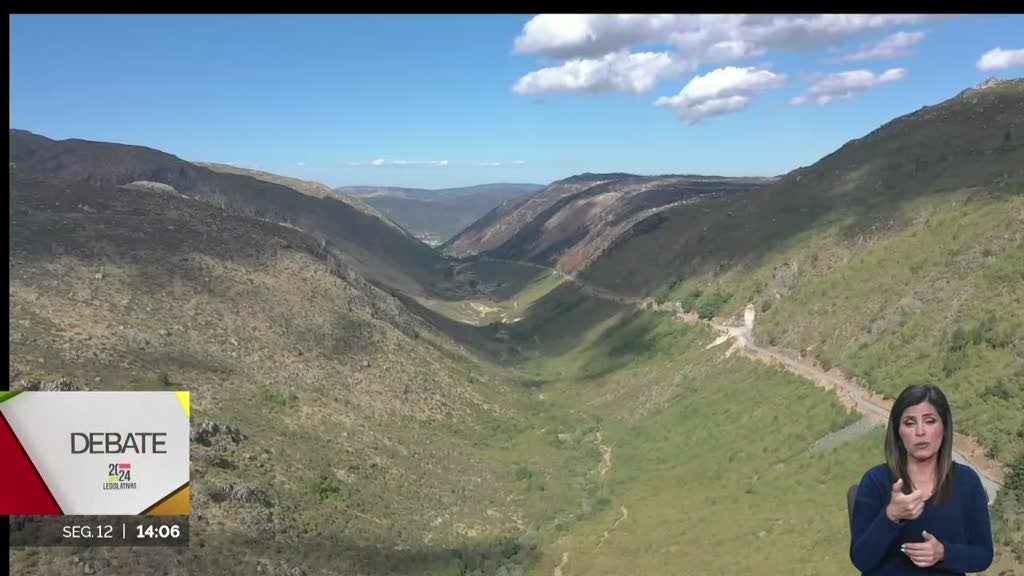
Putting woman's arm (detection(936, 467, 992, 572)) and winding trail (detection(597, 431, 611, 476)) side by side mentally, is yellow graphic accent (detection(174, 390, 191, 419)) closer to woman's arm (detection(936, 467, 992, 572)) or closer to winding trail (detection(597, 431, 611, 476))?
woman's arm (detection(936, 467, 992, 572))

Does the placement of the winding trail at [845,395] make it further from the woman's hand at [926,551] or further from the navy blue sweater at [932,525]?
the woman's hand at [926,551]

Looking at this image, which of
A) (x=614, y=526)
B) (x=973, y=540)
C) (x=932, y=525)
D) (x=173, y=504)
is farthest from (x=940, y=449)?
(x=614, y=526)

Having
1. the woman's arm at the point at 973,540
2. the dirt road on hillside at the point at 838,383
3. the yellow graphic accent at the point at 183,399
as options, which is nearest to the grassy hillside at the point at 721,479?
the dirt road on hillside at the point at 838,383

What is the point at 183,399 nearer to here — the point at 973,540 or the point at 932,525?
the point at 932,525
